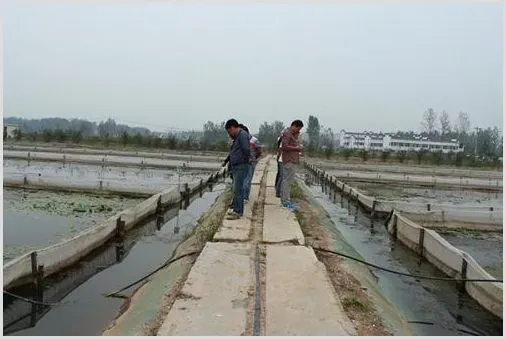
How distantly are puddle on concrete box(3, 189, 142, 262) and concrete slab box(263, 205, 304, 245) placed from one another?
3308mm

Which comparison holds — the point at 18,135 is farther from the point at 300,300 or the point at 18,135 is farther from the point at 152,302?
the point at 300,300

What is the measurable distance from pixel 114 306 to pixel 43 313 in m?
0.67

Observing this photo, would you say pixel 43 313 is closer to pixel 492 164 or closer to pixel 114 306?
pixel 114 306

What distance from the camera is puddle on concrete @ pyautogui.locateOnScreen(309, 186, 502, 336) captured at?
4.68 meters

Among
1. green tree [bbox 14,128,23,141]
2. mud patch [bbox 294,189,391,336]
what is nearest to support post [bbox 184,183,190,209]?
mud patch [bbox 294,189,391,336]

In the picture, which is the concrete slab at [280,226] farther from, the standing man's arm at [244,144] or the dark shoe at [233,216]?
the standing man's arm at [244,144]

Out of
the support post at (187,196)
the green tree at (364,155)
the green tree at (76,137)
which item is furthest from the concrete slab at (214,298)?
the green tree at (76,137)

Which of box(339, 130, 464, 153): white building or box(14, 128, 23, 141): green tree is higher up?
box(339, 130, 464, 153): white building

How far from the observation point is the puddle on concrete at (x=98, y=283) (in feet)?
14.2

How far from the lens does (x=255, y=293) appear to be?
152 inches

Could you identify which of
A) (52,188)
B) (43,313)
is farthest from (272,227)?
(52,188)

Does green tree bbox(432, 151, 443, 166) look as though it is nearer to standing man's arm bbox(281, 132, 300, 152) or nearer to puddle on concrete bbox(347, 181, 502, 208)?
puddle on concrete bbox(347, 181, 502, 208)

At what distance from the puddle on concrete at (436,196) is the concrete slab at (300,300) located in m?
11.4

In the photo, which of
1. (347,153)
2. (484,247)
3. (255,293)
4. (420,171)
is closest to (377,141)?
(347,153)
